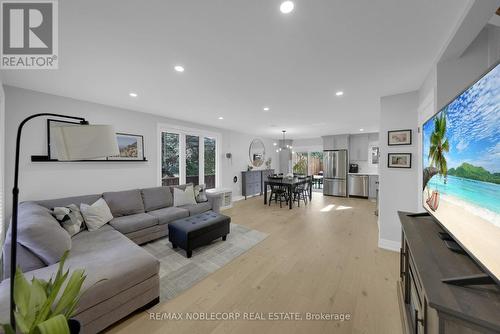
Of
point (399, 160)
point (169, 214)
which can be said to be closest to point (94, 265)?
point (169, 214)

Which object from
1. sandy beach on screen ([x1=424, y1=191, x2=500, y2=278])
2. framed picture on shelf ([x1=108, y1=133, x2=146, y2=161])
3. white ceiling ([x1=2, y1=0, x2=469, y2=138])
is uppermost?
white ceiling ([x1=2, y1=0, x2=469, y2=138])

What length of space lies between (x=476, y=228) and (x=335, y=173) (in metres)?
6.68

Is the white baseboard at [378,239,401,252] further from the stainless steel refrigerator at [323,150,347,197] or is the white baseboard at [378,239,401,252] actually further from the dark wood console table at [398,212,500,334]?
the stainless steel refrigerator at [323,150,347,197]

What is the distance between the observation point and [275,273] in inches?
90.4

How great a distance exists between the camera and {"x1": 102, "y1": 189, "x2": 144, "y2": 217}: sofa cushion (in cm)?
311

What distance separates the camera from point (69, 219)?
92.9 inches

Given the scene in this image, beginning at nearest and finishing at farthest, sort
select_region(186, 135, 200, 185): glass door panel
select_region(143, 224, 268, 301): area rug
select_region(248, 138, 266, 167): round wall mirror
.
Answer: select_region(143, 224, 268, 301): area rug
select_region(186, 135, 200, 185): glass door panel
select_region(248, 138, 266, 167): round wall mirror

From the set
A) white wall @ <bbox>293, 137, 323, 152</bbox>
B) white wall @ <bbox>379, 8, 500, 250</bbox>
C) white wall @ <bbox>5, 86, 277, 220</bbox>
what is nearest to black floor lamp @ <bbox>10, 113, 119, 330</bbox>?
white wall @ <bbox>379, 8, 500, 250</bbox>

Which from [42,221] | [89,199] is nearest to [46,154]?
[89,199]

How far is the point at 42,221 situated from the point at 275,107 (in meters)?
3.57

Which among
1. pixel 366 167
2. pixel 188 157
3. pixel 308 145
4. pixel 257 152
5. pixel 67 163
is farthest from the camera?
pixel 308 145

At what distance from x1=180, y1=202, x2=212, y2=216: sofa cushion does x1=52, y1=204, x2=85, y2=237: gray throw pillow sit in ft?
5.27

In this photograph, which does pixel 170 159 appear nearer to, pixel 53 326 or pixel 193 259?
pixel 193 259

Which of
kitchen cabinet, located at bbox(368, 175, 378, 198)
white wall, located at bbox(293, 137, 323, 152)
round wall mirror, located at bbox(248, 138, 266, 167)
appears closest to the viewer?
kitchen cabinet, located at bbox(368, 175, 378, 198)
